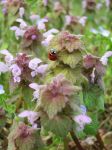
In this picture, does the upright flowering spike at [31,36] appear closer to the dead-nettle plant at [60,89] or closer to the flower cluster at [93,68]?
the dead-nettle plant at [60,89]

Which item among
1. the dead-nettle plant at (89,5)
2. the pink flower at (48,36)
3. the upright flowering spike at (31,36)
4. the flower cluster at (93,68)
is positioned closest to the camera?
the flower cluster at (93,68)

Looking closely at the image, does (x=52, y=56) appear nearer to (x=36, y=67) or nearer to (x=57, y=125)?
(x=36, y=67)

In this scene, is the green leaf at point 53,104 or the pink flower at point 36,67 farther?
the pink flower at point 36,67

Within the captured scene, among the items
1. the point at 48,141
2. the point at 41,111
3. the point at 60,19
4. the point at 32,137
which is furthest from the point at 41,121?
the point at 60,19

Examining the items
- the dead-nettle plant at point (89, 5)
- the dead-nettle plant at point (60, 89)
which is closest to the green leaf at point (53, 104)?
the dead-nettle plant at point (60, 89)

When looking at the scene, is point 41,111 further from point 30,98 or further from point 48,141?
point 48,141

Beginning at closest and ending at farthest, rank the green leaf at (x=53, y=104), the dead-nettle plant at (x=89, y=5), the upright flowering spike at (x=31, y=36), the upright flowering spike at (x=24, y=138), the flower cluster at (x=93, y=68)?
the green leaf at (x=53, y=104) → the upright flowering spike at (x=24, y=138) → the flower cluster at (x=93, y=68) → the upright flowering spike at (x=31, y=36) → the dead-nettle plant at (x=89, y=5)

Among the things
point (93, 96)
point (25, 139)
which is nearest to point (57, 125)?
point (25, 139)

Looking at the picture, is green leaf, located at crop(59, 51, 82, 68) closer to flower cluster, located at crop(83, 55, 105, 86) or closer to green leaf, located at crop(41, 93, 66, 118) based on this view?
flower cluster, located at crop(83, 55, 105, 86)
